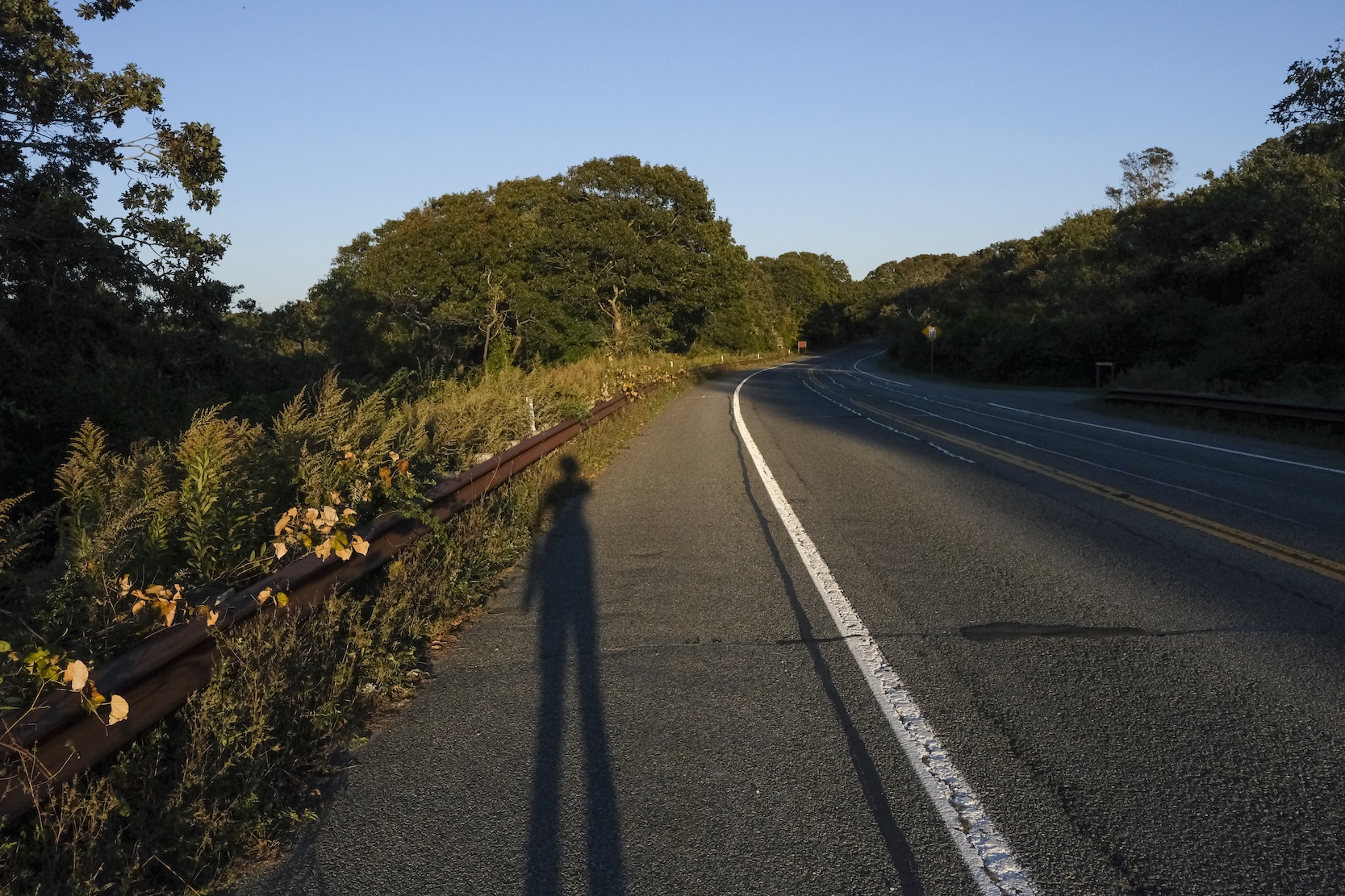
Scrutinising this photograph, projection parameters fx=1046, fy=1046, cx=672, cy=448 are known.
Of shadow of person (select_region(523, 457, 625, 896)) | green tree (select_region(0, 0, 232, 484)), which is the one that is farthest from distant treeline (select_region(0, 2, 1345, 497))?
shadow of person (select_region(523, 457, 625, 896))

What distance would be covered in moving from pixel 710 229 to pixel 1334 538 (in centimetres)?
4432

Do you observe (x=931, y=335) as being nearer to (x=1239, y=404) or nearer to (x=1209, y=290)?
(x=1209, y=290)

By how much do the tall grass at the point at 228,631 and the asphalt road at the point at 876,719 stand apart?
0.92 ft

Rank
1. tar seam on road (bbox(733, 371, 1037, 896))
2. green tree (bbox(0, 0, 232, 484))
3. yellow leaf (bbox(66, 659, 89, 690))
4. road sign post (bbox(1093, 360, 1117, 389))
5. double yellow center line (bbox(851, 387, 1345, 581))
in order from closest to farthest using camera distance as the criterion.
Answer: yellow leaf (bbox(66, 659, 89, 690)), tar seam on road (bbox(733, 371, 1037, 896)), double yellow center line (bbox(851, 387, 1345, 581)), green tree (bbox(0, 0, 232, 484)), road sign post (bbox(1093, 360, 1117, 389))

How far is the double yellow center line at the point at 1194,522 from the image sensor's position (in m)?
7.84

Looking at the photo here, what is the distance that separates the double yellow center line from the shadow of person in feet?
17.5

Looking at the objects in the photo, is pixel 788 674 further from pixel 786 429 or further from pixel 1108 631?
pixel 786 429

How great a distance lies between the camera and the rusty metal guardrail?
3.34 meters

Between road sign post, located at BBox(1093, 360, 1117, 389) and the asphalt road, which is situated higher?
the asphalt road

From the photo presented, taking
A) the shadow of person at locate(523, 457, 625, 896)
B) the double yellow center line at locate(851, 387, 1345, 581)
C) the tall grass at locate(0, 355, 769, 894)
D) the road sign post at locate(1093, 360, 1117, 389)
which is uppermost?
the tall grass at locate(0, 355, 769, 894)

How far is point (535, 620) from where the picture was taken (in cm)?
668

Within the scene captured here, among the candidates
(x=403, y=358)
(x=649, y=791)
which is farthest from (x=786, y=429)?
(x=403, y=358)

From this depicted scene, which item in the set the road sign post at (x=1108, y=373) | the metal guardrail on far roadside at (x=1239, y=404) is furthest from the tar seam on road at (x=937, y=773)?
the road sign post at (x=1108, y=373)

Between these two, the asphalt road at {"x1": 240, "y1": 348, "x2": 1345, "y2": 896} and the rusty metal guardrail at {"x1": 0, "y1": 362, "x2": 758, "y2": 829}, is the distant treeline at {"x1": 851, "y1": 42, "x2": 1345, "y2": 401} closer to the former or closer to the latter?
the asphalt road at {"x1": 240, "y1": 348, "x2": 1345, "y2": 896}
